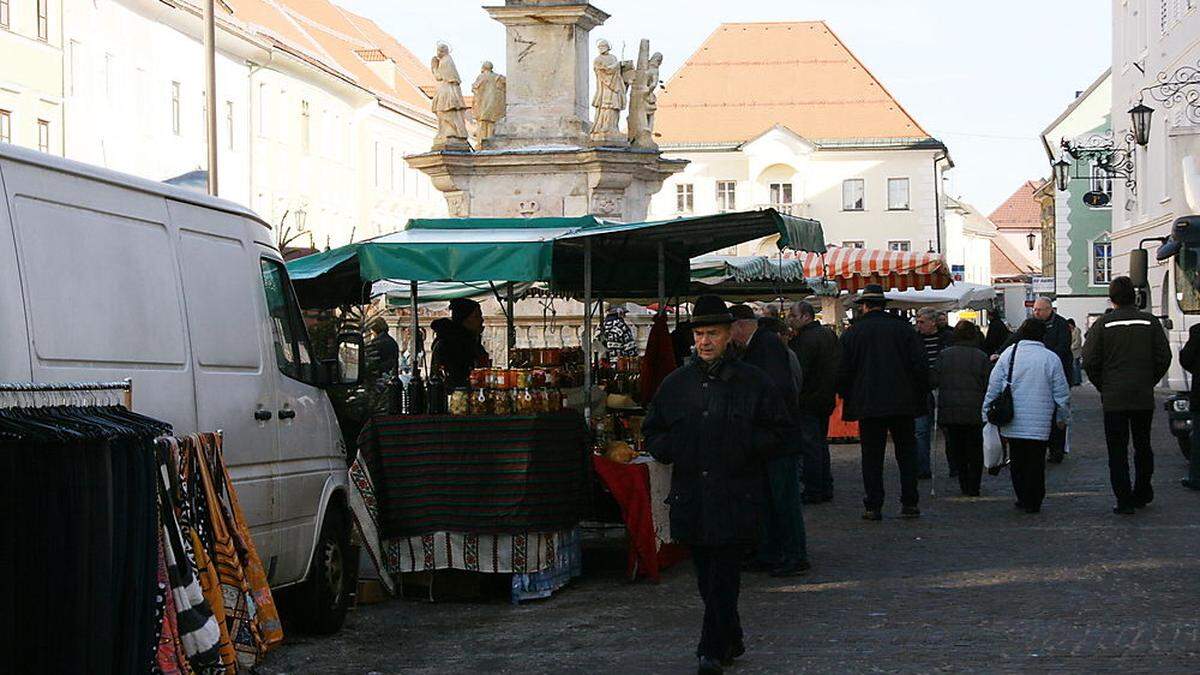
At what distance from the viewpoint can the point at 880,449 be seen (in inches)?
594

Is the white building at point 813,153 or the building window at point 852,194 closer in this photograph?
the white building at point 813,153

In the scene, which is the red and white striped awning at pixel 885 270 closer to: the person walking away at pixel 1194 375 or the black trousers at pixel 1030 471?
the person walking away at pixel 1194 375

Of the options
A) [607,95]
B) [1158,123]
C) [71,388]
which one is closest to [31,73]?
[607,95]

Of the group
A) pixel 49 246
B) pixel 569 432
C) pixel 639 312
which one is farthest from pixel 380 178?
pixel 49 246

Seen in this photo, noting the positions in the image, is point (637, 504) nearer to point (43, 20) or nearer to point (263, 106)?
point (43, 20)

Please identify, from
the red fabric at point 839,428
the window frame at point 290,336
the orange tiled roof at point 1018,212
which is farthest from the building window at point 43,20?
the orange tiled roof at point 1018,212

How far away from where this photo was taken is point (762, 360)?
1238 centimetres

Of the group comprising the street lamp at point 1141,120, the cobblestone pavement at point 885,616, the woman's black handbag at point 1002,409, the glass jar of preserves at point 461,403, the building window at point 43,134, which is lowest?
the cobblestone pavement at point 885,616

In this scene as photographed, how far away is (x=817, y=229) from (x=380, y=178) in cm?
5316

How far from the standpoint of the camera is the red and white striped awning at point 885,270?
26.8 m

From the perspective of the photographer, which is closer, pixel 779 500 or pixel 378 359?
pixel 779 500

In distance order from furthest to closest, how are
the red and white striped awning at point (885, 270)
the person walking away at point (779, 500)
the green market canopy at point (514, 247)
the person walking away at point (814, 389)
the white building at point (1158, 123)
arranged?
the white building at point (1158, 123), the red and white striped awning at point (885, 270), the person walking away at point (814, 389), the person walking away at point (779, 500), the green market canopy at point (514, 247)

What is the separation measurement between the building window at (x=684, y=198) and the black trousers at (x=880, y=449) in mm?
69275

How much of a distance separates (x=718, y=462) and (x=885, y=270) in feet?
61.5
